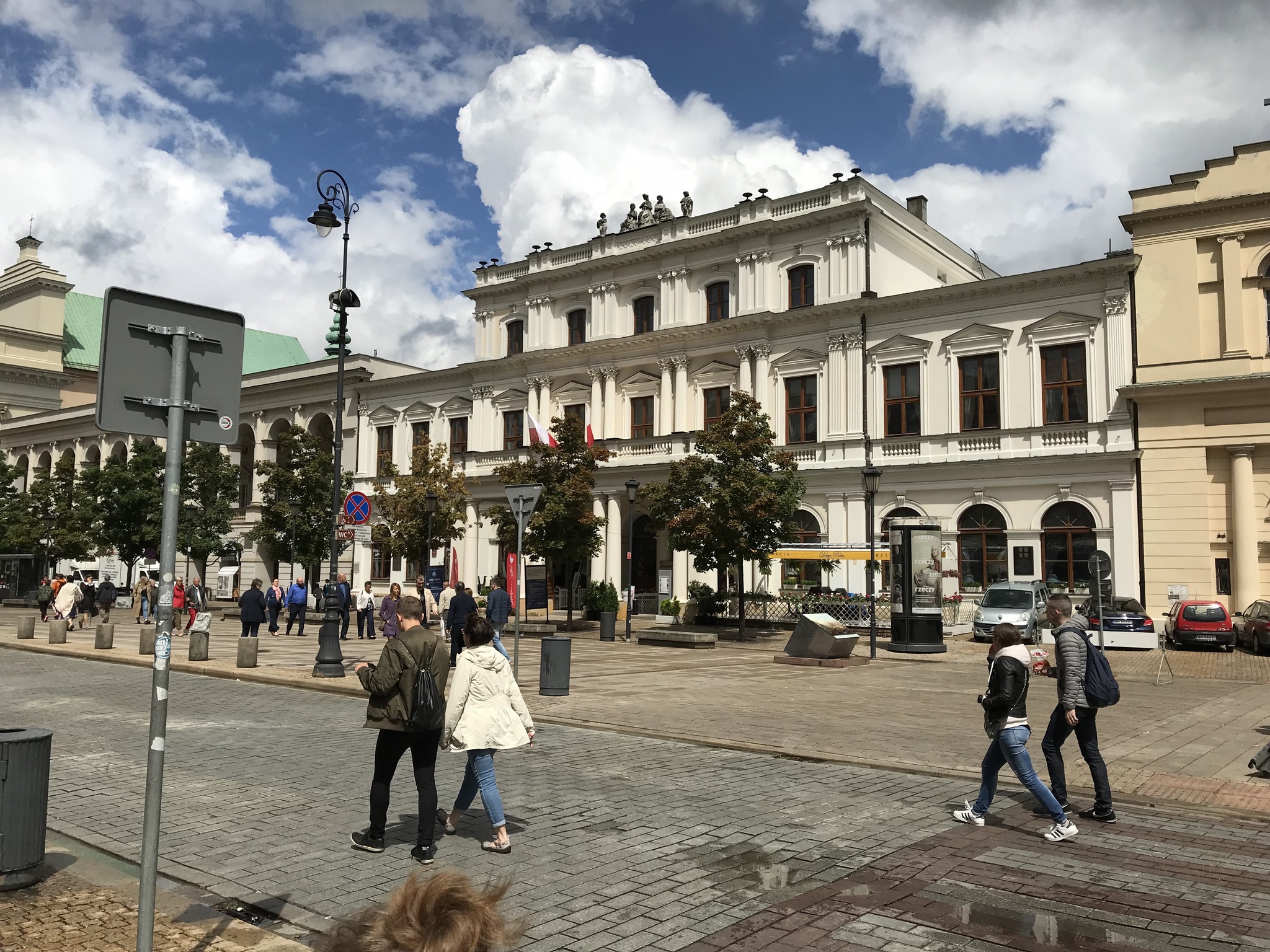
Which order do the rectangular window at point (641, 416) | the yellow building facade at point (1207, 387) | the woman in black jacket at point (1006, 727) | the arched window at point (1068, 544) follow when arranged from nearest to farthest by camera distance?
the woman in black jacket at point (1006, 727) < the yellow building facade at point (1207, 387) < the arched window at point (1068, 544) < the rectangular window at point (641, 416)

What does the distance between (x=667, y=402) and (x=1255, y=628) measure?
79.4 feet

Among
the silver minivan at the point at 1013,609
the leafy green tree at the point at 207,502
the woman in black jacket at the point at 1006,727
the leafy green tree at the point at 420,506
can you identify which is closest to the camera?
the woman in black jacket at the point at 1006,727

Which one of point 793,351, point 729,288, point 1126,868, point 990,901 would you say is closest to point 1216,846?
point 1126,868

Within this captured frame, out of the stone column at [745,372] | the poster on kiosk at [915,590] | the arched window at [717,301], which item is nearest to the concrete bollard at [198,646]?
the poster on kiosk at [915,590]

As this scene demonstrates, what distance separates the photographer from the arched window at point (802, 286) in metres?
41.2

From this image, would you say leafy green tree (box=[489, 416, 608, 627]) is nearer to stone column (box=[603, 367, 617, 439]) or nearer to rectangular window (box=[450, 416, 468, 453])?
stone column (box=[603, 367, 617, 439])

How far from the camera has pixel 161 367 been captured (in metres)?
4.49

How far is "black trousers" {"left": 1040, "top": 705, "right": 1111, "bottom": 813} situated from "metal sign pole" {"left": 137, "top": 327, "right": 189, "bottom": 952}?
686 centimetres

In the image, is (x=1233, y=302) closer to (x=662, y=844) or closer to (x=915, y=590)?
(x=915, y=590)

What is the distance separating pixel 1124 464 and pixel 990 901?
101 feet

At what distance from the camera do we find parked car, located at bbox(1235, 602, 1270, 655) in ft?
89.4

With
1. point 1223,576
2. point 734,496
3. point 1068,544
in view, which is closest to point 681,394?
point 734,496

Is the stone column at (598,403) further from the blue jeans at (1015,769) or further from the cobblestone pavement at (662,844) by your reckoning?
the blue jeans at (1015,769)

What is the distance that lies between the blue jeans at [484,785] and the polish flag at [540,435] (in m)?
29.8
